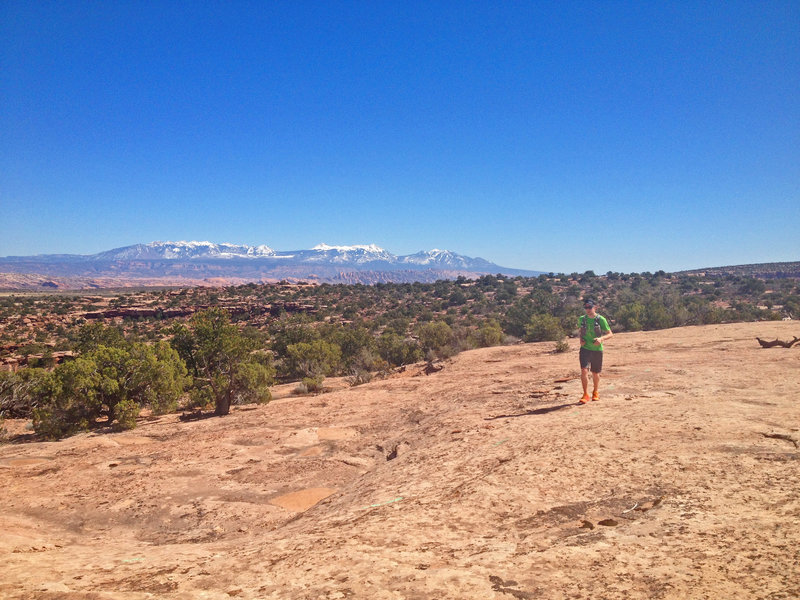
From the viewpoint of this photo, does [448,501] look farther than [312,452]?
No

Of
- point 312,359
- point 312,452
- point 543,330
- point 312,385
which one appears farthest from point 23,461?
point 543,330

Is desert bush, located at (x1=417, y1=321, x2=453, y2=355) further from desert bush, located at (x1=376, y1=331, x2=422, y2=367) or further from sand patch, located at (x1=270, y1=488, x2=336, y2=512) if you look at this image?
sand patch, located at (x1=270, y1=488, x2=336, y2=512)

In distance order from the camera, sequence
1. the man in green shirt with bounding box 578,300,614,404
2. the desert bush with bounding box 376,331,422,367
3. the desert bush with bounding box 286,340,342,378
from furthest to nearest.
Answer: the desert bush with bounding box 376,331,422,367 < the desert bush with bounding box 286,340,342,378 < the man in green shirt with bounding box 578,300,614,404

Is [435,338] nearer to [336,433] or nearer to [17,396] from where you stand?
[336,433]

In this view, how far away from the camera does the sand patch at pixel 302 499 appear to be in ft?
23.7

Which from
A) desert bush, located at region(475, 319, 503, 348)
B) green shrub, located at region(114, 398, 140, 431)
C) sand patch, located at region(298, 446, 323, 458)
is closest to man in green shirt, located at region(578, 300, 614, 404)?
sand patch, located at region(298, 446, 323, 458)

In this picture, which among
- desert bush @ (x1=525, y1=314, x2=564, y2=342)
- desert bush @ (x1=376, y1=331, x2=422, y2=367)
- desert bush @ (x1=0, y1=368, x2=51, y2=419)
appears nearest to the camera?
desert bush @ (x1=0, y1=368, x2=51, y2=419)

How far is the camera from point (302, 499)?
24.6 feet

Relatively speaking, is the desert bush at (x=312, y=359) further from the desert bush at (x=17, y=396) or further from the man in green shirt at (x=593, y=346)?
the man in green shirt at (x=593, y=346)

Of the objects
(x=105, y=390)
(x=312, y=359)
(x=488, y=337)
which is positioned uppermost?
(x=488, y=337)

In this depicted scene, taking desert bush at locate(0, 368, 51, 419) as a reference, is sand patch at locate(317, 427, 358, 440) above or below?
above

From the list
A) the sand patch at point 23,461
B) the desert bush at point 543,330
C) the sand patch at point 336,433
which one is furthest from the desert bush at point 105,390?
the desert bush at point 543,330

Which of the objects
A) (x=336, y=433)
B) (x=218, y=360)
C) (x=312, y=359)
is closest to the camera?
(x=336, y=433)

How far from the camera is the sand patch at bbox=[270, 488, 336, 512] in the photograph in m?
7.22
